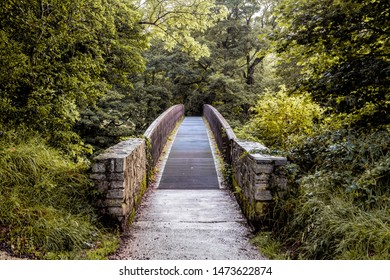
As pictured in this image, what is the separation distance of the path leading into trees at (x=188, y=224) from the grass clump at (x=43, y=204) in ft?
1.89

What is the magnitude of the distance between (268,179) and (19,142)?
369 cm

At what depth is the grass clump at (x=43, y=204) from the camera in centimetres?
340

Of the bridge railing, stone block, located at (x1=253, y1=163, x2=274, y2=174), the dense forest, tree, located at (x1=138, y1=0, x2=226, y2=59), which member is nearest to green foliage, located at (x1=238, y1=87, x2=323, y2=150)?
the dense forest

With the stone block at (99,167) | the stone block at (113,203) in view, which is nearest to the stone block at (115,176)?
the stone block at (99,167)

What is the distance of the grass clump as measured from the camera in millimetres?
3402

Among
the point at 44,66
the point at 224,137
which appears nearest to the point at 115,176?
the point at 44,66

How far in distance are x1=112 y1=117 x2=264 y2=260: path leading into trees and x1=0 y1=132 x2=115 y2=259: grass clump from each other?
0.58 m

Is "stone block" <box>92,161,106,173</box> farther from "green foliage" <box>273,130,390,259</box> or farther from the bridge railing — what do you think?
the bridge railing

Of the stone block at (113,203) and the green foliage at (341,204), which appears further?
the stone block at (113,203)

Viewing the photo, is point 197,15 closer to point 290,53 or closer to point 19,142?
point 290,53

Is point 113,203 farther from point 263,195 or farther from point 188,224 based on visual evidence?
point 263,195

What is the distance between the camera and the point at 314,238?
3.35 metres

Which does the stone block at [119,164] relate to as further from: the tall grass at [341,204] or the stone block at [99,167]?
→ the tall grass at [341,204]
